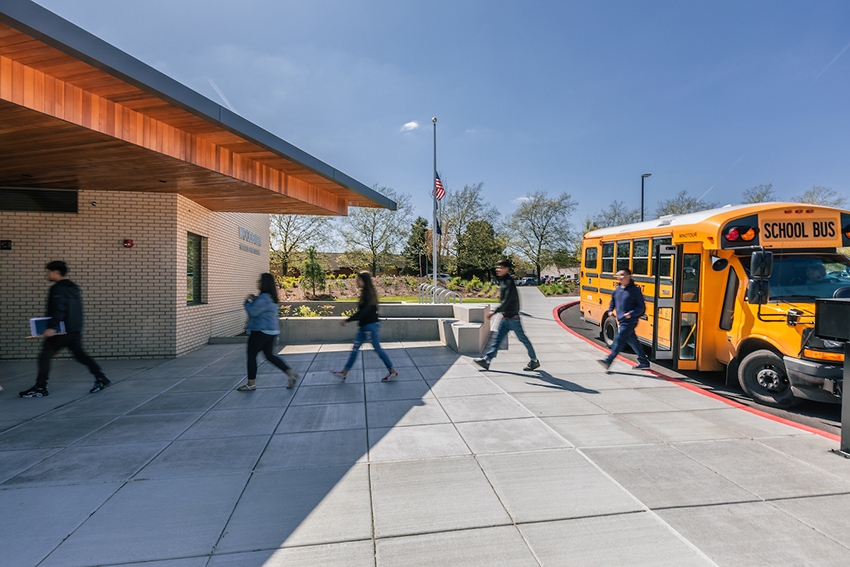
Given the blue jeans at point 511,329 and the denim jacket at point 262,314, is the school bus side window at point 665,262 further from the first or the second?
the denim jacket at point 262,314

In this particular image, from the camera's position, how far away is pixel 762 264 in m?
5.60

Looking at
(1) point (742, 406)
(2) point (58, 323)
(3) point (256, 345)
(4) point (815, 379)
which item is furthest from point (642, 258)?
(2) point (58, 323)

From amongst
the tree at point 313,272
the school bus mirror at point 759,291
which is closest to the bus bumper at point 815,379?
the school bus mirror at point 759,291

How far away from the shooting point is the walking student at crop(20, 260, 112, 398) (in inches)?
246

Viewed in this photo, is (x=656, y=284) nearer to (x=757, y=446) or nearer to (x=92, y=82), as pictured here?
(x=757, y=446)

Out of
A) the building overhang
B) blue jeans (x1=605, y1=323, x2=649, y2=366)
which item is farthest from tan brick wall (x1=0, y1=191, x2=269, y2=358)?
blue jeans (x1=605, y1=323, x2=649, y2=366)

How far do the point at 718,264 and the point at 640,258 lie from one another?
6.84 ft

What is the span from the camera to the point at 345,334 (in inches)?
443

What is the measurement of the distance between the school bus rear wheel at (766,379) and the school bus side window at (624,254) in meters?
3.50

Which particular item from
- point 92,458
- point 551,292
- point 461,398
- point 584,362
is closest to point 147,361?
point 92,458

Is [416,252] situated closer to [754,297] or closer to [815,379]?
[754,297]

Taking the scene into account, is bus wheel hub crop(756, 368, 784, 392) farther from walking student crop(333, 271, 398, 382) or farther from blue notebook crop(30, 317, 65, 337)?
blue notebook crop(30, 317, 65, 337)

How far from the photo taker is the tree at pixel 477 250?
44.5m

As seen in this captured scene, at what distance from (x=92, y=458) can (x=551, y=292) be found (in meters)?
27.1
